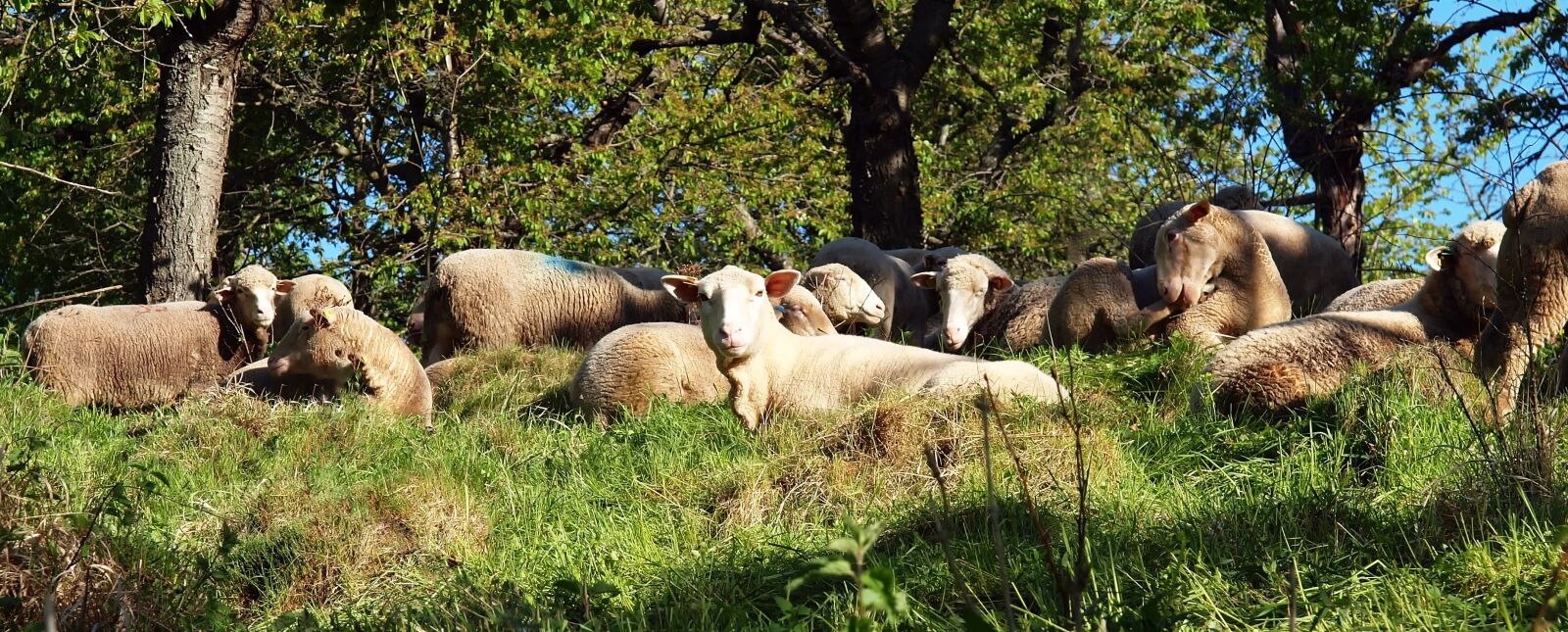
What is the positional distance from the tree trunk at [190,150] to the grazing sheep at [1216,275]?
27.7 ft

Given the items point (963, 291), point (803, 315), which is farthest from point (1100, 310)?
point (803, 315)

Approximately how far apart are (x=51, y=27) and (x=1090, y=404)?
32.3 ft

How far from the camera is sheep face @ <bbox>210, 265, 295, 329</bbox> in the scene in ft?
36.6

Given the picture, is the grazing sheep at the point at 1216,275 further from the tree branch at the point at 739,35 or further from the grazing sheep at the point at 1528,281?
the tree branch at the point at 739,35

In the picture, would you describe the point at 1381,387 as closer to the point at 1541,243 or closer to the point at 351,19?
the point at 1541,243

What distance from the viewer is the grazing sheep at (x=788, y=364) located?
7.71 m

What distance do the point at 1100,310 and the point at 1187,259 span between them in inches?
25.8

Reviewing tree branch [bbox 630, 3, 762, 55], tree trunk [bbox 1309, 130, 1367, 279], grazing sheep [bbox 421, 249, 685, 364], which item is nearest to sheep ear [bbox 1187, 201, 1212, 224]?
grazing sheep [bbox 421, 249, 685, 364]

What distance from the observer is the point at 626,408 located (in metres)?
8.41

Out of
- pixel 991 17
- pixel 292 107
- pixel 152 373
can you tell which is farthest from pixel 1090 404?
pixel 991 17

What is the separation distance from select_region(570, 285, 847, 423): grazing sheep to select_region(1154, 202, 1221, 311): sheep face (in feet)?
9.67

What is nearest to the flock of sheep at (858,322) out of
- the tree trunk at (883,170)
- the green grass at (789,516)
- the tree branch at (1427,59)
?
the green grass at (789,516)

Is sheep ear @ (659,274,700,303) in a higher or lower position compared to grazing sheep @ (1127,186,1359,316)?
lower

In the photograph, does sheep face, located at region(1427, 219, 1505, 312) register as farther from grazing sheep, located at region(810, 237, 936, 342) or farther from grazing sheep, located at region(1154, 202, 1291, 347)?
grazing sheep, located at region(810, 237, 936, 342)
